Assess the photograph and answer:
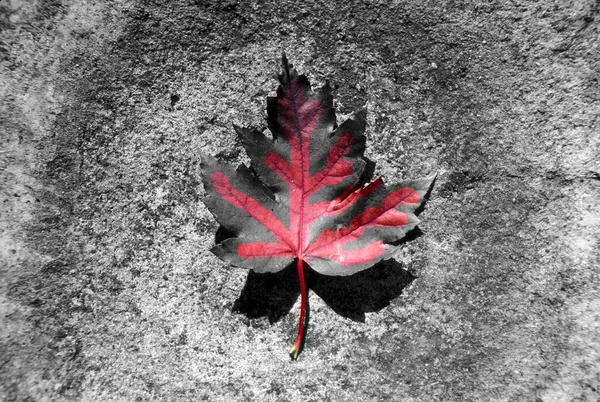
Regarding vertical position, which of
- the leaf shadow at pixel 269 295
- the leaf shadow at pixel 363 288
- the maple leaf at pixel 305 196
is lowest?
the leaf shadow at pixel 363 288

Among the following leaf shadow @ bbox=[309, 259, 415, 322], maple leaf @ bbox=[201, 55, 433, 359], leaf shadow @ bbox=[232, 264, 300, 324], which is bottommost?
leaf shadow @ bbox=[309, 259, 415, 322]

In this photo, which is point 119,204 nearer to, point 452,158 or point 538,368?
point 452,158

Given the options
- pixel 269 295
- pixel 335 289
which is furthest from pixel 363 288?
pixel 269 295

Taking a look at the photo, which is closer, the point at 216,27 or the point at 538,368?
the point at 538,368

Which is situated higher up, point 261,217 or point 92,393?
point 261,217

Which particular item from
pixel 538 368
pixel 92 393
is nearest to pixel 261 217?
pixel 92 393

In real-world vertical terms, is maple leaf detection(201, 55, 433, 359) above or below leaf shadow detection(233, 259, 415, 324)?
above

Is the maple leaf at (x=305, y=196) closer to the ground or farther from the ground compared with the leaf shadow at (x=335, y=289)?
farther from the ground
